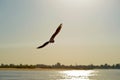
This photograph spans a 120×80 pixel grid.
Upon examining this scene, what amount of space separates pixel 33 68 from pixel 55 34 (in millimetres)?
176278

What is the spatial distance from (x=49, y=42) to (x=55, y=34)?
47 cm

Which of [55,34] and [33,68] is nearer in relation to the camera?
[55,34]

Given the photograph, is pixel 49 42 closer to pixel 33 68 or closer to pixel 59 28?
pixel 59 28

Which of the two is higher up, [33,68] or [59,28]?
[33,68]

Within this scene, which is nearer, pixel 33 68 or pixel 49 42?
pixel 49 42

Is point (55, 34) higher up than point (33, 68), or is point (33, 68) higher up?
point (33, 68)

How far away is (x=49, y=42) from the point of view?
17406 millimetres

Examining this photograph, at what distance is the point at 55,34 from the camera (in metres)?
17.2

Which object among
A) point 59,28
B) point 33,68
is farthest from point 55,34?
point 33,68

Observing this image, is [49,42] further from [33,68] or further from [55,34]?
[33,68]

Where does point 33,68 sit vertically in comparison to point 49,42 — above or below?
above

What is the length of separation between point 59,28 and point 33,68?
176606 mm

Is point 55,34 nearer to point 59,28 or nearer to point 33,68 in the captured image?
point 59,28

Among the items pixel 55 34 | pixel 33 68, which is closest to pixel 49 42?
pixel 55 34
